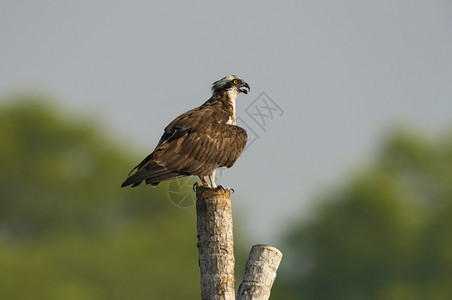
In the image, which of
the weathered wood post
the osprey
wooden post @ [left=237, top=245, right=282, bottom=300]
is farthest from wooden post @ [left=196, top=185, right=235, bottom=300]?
the osprey

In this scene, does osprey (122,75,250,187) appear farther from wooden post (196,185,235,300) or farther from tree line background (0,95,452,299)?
tree line background (0,95,452,299)

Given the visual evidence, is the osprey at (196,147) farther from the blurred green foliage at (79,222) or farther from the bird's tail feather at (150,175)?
the blurred green foliage at (79,222)

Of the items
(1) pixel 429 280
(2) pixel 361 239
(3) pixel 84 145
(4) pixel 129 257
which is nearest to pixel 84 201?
(3) pixel 84 145

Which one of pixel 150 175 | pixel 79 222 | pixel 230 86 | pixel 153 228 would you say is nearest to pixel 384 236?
pixel 153 228

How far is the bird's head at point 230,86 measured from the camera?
17.9m

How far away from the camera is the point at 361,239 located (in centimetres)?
5944

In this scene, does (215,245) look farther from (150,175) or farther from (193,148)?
(193,148)

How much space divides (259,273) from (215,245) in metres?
0.89

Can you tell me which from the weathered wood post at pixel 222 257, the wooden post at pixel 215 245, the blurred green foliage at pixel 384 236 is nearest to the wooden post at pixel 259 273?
the weathered wood post at pixel 222 257

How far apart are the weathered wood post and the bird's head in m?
5.69

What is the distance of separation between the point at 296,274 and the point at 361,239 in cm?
516

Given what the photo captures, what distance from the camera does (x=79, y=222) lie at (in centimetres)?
6594

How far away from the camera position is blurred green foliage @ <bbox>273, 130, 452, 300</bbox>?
55688mm

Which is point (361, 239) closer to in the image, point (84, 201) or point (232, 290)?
point (84, 201)
